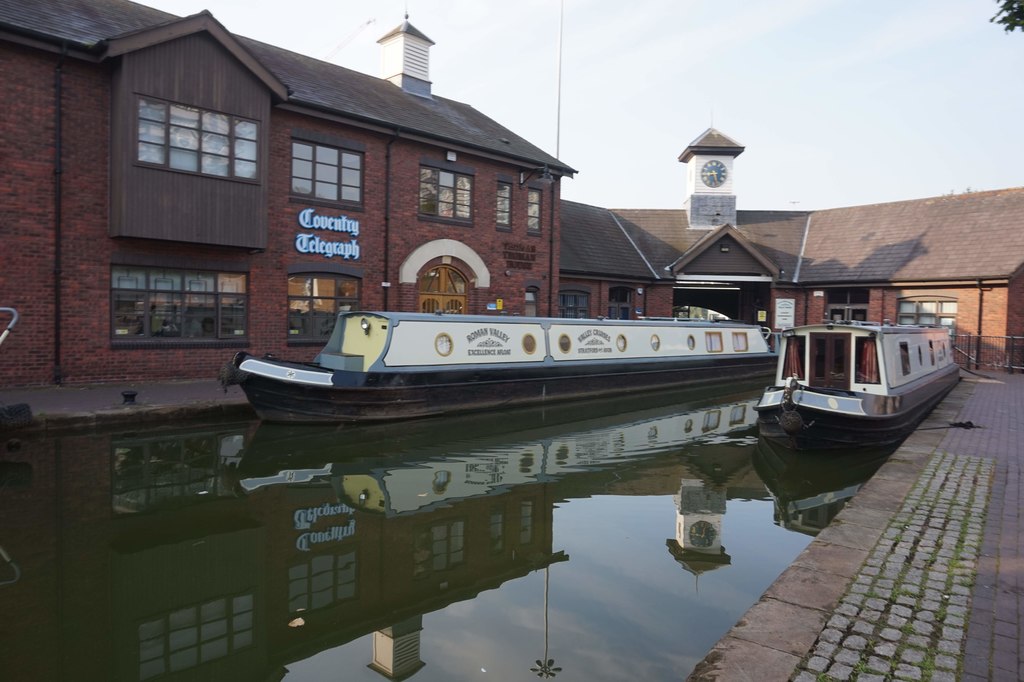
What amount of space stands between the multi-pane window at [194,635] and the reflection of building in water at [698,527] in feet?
11.1

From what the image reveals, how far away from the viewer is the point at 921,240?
24703mm

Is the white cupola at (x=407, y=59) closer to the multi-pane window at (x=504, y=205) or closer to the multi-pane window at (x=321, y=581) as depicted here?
the multi-pane window at (x=504, y=205)

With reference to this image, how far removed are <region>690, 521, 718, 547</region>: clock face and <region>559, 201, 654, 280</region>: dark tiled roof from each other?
16.5m

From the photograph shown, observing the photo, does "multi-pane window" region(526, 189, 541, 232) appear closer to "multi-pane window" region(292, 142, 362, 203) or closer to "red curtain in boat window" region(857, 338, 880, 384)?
"multi-pane window" region(292, 142, 362, 203)

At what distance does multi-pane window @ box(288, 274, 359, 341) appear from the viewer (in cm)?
1536

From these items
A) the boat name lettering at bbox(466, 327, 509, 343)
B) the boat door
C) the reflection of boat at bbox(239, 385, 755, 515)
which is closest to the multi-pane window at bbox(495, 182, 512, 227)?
the boat name lettering at bbox(466, 327, 509, 343)

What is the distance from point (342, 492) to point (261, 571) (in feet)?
7.12

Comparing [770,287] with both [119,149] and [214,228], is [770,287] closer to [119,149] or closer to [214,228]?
[214,228]

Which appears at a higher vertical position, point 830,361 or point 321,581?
point 830,361

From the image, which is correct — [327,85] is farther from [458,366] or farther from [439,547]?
[439,547]

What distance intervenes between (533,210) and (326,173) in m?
7.15

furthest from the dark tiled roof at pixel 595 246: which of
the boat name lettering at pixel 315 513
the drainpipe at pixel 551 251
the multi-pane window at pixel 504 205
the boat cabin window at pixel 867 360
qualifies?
the boat name lettering at pixel 315 513

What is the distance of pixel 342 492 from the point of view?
7.36 m

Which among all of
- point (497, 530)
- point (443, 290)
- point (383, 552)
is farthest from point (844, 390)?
point (443, 290)
